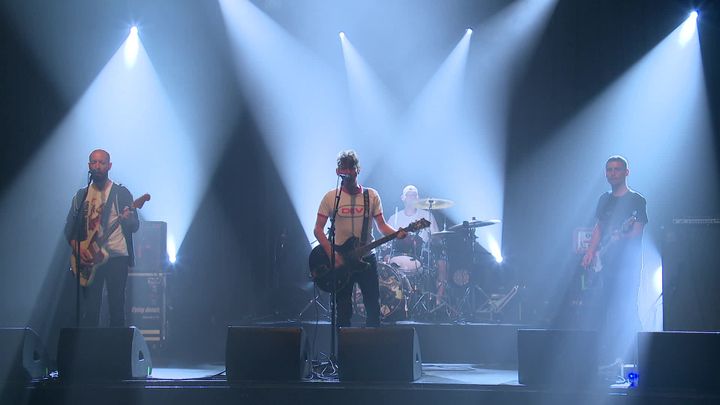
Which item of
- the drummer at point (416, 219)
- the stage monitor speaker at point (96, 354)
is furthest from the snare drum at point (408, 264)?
the stage monitor speaker at point (96, 354)

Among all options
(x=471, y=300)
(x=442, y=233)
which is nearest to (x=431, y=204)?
(x=442, y=233)

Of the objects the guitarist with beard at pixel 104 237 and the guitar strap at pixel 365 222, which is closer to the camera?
the guitar strap at pixel 365 222

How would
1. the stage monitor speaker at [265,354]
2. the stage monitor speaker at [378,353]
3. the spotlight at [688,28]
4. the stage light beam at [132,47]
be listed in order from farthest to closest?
1. the stage light beam at [132,47]
2. the spotlight at [688,28]
3. the stage monitor speaker at [265,354]
4. the stage monitor speaker at [378,353]

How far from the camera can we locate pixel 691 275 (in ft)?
27.6

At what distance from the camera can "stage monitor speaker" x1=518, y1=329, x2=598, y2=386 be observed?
5.97 meters

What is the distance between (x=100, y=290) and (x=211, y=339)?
328cm

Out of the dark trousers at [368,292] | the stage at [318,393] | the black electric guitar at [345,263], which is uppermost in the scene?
the black electric guitar at [345,263]

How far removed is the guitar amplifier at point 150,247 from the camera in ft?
31.2

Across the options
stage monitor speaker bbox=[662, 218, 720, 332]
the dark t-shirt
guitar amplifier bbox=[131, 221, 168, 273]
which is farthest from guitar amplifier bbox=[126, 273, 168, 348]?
stage monitor speaker bbox=[662, 218, 720, 332]

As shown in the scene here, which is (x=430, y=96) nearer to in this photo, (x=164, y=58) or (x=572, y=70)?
(x=572, y=70)

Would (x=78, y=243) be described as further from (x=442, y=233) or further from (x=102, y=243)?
(x=442, y=233)

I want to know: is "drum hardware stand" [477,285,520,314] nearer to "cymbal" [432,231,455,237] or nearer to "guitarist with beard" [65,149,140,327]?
"cymbal" [432,231,455,237]

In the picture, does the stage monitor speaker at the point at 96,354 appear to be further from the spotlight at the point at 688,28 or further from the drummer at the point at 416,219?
the spotlight at the point at 688,28

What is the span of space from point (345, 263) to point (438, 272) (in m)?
3.64
